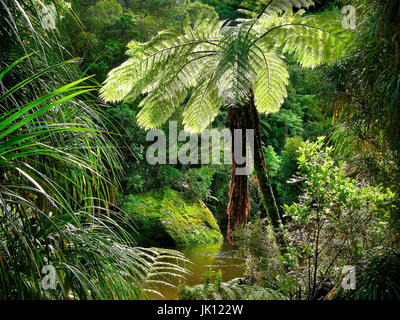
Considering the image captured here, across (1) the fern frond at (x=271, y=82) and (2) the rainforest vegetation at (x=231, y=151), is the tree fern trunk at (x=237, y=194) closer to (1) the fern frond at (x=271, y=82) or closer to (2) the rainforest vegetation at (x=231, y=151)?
(2) the rainforest vegetation at (x=231, y=151)

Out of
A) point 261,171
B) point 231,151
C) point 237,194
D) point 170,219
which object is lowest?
point 170,219

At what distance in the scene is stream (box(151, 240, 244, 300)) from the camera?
4.28 m

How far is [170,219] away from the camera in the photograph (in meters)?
6.26

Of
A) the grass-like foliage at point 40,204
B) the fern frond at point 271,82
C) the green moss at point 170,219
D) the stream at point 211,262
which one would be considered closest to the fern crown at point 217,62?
the fern frond at point 271,82

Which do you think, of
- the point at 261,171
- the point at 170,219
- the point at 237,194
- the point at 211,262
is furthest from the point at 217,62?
the point at 170,219

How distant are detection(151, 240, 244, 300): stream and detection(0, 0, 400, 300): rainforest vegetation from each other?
120mm

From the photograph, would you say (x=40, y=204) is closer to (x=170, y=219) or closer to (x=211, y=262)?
(x=211, y=262)

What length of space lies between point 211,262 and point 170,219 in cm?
155

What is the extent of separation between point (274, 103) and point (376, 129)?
1.36 m

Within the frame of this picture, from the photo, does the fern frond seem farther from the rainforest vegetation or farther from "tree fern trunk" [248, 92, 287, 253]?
"tree fern trunk" [248, 92, 287, 253]

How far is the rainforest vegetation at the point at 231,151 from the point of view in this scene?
1.00 metres

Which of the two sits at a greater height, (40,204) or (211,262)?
(40,204)

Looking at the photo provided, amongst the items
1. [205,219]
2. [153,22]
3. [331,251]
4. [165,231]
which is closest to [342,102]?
[331,251]
